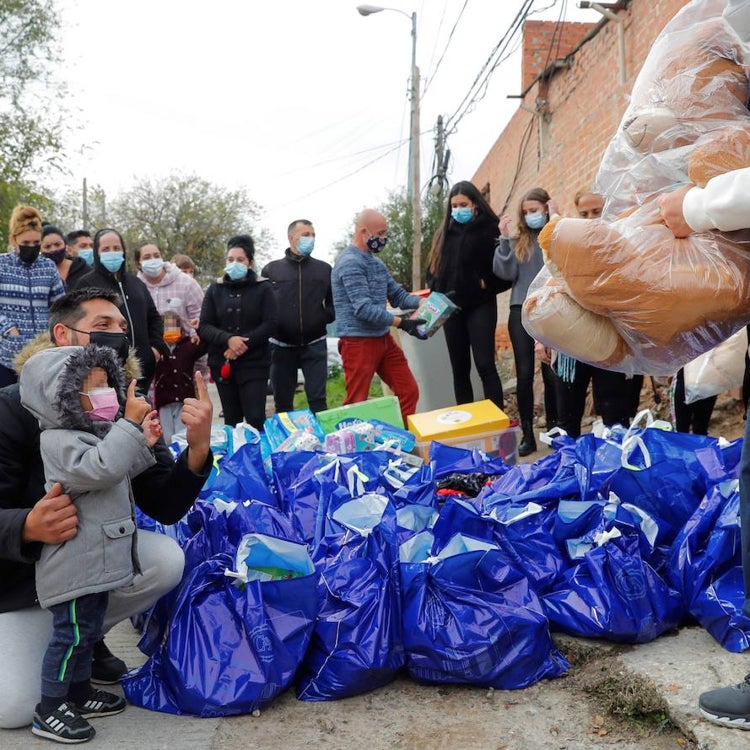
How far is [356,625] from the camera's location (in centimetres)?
249

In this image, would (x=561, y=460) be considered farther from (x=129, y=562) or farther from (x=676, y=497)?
(x=129, y=562)

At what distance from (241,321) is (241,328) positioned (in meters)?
0.05

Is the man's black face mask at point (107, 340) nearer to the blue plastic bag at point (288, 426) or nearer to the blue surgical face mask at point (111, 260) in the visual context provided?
the blue plastic bag at point (288, 426)

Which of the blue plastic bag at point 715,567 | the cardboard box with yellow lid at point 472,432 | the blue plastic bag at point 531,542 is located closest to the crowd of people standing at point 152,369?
the cardboard box with yellow lid at point 472,432

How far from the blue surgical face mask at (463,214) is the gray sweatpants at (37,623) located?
11.1ft

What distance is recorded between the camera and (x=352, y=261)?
212 inches

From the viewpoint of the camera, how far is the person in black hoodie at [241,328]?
525 cm

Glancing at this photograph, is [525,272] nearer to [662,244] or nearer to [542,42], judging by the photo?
[662,244]

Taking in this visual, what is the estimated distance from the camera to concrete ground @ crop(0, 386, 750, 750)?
221cm

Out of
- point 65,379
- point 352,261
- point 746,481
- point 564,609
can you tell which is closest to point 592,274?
point 746,481

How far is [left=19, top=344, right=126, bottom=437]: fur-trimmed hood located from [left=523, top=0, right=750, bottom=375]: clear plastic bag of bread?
1.28 m

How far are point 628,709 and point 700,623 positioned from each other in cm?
51

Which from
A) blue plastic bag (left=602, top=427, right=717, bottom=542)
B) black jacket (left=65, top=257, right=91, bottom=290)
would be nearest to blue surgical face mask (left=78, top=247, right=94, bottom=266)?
black jacket (left=65, top=257, right=91, bottom=290)

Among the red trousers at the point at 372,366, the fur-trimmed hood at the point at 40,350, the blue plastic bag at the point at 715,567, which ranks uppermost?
the fur-trimmed hood at the point at 40,350
